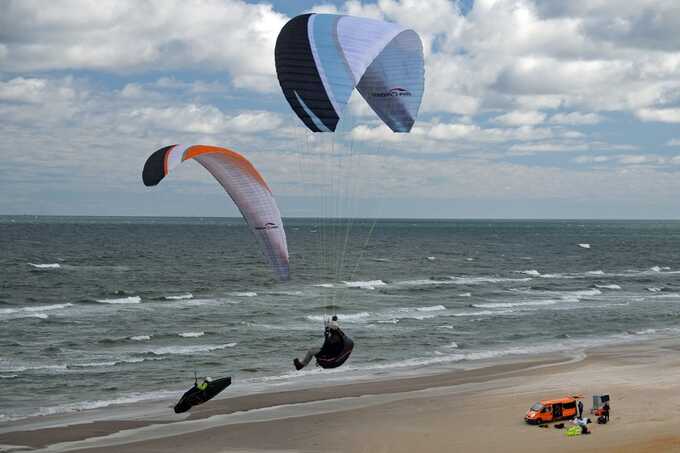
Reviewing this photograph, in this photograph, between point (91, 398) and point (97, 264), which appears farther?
point (97, 264)

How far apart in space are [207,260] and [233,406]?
6186 centimetres

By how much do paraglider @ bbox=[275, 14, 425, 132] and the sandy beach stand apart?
7.54 metres

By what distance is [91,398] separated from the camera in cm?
2298

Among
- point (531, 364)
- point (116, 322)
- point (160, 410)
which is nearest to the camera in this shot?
point (160, 410)

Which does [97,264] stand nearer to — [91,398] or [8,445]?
[91,398]

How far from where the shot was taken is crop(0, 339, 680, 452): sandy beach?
1830 centimetres

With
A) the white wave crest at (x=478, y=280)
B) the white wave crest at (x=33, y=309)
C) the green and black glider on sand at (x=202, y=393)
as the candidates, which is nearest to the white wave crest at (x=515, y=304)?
the white wave crest at (x=478, y=280)

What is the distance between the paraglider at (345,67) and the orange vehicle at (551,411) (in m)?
7.83

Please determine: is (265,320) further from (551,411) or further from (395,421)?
(551,411)

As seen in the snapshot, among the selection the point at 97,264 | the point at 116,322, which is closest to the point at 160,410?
the point at 116,322

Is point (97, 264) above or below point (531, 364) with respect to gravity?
above

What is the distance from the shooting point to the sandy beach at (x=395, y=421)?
18297 mm

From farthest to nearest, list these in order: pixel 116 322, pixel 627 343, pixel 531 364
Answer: pixel 116 322 < pixel 627 343 < pixel 531 364

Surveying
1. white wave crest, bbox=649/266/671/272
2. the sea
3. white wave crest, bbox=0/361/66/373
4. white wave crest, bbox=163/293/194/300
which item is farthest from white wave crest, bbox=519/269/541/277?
white wave crest, bbox=0/361/66/373
